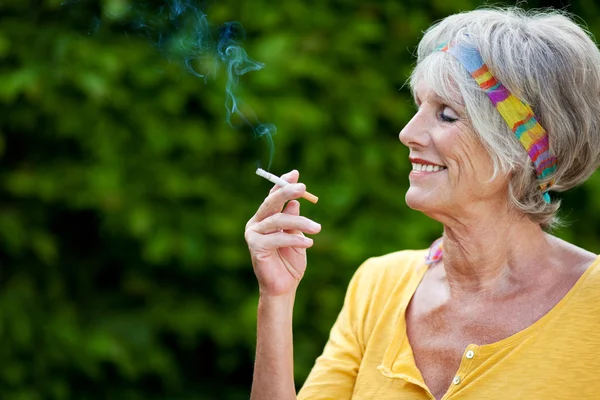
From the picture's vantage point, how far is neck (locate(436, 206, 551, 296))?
213 centimetres

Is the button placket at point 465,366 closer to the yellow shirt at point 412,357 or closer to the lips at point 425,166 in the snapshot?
the yellow shirt at point 412,357

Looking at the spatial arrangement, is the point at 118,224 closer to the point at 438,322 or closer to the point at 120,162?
the point at 120,162

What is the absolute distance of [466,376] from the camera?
79.4 inches

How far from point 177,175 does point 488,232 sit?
1.69 meters

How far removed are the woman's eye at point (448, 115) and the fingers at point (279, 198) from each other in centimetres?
40

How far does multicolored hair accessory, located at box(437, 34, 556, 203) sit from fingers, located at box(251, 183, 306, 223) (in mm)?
493

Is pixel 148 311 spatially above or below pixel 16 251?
below

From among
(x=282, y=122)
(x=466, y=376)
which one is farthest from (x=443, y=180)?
(x=282, y=122)

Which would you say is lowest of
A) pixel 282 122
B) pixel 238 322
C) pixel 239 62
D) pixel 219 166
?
pixel 238 322

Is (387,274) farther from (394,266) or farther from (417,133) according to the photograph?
(417,133)

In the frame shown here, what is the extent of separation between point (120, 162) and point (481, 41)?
6.10ft

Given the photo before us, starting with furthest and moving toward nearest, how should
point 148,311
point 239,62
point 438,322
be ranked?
point 148,311 → point 239,62 → point 438,322

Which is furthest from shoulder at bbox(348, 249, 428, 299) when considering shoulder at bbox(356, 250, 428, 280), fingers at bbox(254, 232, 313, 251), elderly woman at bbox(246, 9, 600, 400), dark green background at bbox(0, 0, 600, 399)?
dark green background at bbox(0, 0, 600, 399)

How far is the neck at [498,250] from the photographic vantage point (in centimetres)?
213
